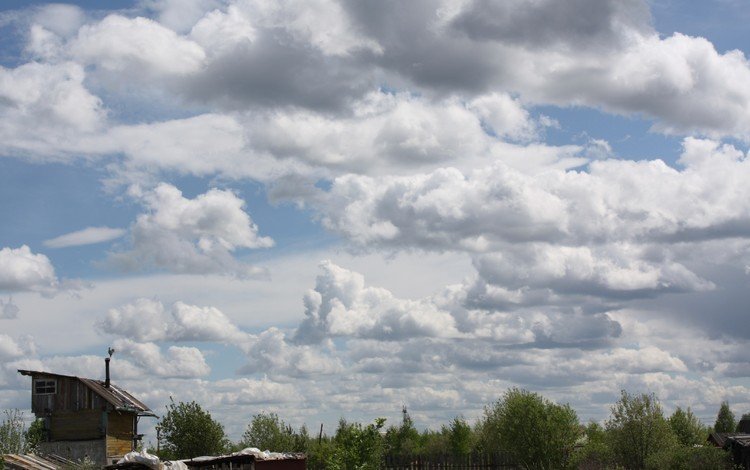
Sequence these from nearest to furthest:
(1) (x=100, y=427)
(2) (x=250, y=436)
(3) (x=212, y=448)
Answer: (1) (x=100, y=427), (3) (x=212, y=448), (2) (x=250, y=436)

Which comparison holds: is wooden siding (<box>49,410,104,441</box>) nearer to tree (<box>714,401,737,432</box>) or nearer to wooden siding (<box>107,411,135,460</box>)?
wooden siding (<box>107,411,135,460</box>)

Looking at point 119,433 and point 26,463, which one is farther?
point 119,433

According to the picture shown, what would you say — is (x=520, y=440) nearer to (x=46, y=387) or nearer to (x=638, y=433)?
(x=638, y=433)

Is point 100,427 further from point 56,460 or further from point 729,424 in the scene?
point 729,424

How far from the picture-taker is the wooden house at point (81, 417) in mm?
57750

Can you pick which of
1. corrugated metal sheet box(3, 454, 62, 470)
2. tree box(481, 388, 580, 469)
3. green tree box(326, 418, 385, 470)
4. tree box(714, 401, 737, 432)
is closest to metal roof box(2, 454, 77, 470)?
corrugated metal sheet box(3, 454, 62, 470)

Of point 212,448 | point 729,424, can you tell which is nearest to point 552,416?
point 212,448

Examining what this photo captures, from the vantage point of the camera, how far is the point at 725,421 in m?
121

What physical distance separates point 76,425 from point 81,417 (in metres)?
0.63

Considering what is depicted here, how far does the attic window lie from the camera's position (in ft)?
195

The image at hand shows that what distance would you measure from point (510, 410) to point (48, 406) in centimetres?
3075

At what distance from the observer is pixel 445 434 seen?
84.4 metres

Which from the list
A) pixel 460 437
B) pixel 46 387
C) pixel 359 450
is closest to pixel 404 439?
pixel 460 437

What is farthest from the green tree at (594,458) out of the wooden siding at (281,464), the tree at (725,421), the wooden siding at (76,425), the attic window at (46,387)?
the tree at (725,421)
